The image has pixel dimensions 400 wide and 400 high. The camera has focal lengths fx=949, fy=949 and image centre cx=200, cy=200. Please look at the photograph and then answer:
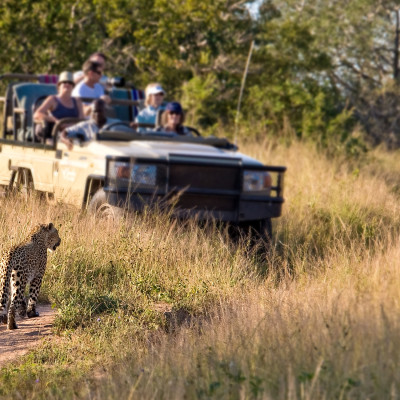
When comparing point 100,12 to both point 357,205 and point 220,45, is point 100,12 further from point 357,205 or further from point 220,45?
point 357,205

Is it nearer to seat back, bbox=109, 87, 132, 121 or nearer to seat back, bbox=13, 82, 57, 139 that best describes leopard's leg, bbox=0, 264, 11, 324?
seat back, bbox=13, 82, 57, 139

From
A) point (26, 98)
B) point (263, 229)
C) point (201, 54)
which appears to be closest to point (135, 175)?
point (263, 229)

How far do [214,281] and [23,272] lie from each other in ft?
4.43

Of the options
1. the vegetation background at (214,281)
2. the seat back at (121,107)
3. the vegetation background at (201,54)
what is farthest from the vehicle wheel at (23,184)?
the vegetation background at (201,54)

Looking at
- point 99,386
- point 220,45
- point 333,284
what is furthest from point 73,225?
point 220,45

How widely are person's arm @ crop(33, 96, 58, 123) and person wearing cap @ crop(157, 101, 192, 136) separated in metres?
1.07

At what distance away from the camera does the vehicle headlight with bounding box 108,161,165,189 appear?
7.62 meters

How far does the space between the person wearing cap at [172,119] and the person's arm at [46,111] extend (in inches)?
42.1

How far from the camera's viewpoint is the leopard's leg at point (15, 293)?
19.2 ft

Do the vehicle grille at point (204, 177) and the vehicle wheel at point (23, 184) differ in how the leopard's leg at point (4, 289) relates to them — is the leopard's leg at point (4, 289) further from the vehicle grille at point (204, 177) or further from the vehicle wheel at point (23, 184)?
the vehicle wheel at point (23, 184)

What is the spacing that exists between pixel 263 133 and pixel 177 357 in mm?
11599

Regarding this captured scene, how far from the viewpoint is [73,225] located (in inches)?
297

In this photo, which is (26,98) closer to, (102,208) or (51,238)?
(102,208)

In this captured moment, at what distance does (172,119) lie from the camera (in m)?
9.30
